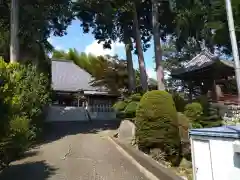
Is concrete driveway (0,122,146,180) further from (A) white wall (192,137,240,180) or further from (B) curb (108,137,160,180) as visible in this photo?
(A) white wall (192,137,240,180)

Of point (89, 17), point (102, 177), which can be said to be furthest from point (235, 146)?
point (89, 17)

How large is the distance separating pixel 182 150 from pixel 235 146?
7.67 metres

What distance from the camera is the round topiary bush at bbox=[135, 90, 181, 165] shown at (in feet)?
38.4

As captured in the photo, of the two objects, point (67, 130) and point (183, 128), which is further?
point (67, 130)

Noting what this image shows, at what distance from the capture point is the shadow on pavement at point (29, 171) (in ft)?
30.2

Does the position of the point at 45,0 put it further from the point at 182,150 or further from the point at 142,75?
the point at 182,150

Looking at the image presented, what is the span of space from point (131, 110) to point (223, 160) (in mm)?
11914

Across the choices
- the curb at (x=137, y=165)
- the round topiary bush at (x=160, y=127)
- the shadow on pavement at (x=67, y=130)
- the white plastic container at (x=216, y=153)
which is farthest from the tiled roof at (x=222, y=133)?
the shadow on pavement at (x=67, y=130)

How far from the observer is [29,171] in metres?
9.91

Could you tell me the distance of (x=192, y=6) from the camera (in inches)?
792

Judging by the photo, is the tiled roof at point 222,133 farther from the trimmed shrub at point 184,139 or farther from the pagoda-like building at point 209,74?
the pagoda-like building at point 209,74

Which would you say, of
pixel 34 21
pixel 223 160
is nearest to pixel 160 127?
pixel 223 160

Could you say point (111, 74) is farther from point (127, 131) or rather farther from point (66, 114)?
point (127, 131)

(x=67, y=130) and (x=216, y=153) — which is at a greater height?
(x=216, y=153)
